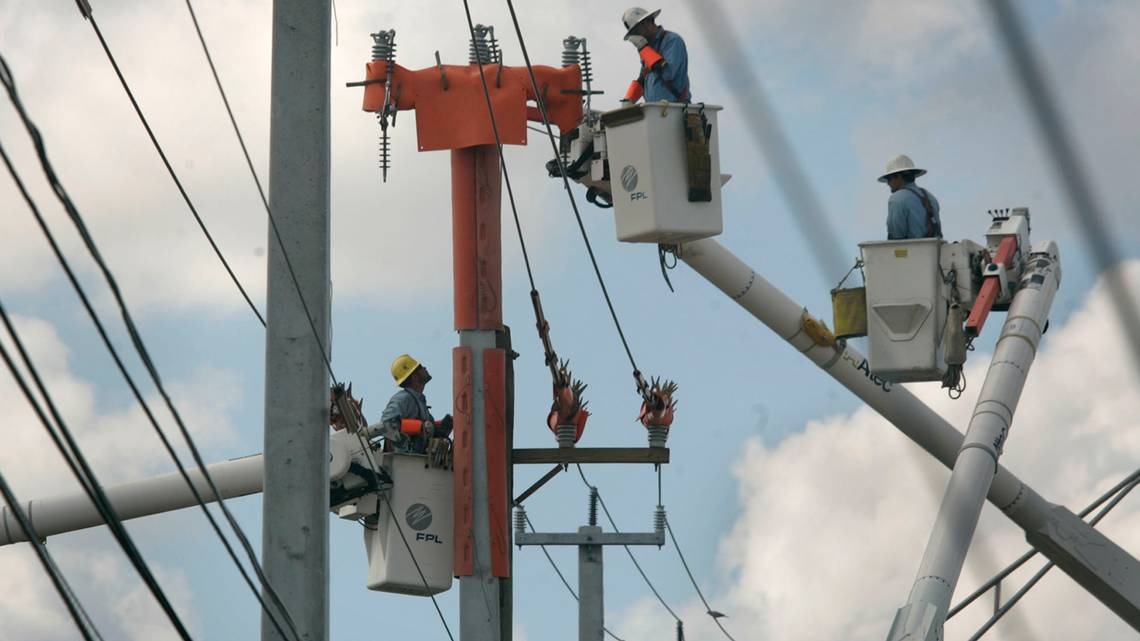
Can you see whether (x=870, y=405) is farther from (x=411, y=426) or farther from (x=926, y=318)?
(x=411, y=426)

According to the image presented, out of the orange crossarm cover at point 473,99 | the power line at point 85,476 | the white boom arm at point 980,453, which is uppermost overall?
the orange crossarm cover at point 473,99

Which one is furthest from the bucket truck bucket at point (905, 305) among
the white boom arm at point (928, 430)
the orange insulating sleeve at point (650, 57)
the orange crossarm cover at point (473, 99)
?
the orange crossarm cover at point (473, 99)

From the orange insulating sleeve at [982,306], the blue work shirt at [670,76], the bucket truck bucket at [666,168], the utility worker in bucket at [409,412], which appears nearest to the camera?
the bucket truck bucket at [666,168]

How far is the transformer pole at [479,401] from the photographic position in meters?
20.0

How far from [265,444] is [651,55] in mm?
7326

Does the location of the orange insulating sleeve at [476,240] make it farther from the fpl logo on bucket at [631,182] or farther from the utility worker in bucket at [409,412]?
the fpl logo on bucket at [631,182]

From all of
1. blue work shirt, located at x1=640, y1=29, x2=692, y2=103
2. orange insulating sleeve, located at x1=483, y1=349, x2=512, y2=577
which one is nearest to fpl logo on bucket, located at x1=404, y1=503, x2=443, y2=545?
orange insulating sleeve, located at x1=483, y1=349, x2=512, y2=577

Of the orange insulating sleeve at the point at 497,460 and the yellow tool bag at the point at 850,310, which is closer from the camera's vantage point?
the yellow tool bag at the point at 850,310

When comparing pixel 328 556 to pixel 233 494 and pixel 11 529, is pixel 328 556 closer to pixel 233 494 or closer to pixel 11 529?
pixel 233 494

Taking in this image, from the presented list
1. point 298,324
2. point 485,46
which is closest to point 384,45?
point 485,46

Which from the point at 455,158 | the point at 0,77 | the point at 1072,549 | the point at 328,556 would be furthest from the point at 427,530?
the point at 0,77

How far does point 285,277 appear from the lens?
10453 millimetres

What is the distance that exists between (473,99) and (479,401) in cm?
307

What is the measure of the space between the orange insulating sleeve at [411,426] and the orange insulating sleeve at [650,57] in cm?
480
